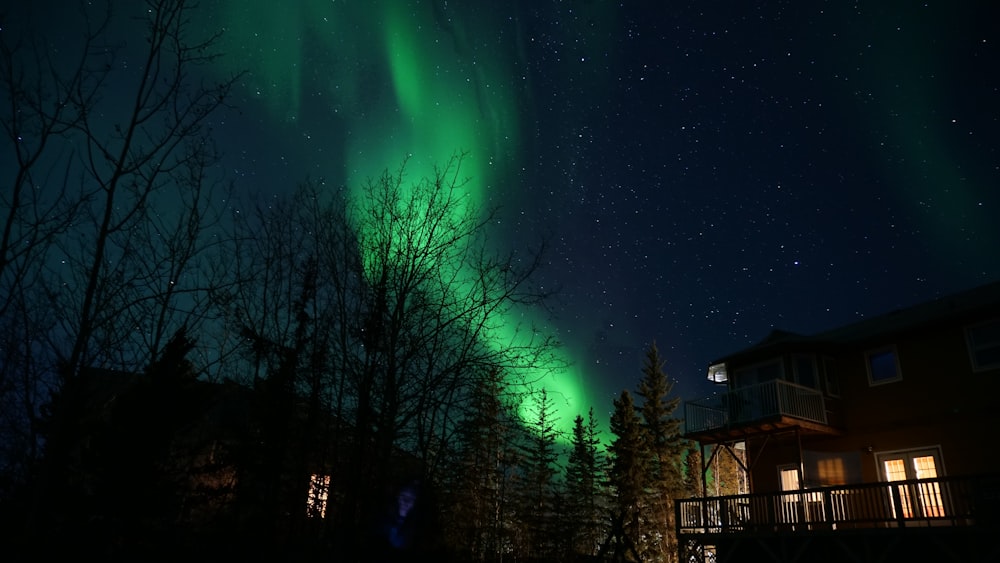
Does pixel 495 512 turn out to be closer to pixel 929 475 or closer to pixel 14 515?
pixel 929 475

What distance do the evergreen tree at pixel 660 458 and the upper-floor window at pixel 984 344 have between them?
89.0 feet

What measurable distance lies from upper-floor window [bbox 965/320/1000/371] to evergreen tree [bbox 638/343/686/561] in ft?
89.0

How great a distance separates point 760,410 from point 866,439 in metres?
3.44

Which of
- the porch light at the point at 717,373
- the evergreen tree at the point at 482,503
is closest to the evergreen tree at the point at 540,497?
the evergreen tree at the point at 482,503

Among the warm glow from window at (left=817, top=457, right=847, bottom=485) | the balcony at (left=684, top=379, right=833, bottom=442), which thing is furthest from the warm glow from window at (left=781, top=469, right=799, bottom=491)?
the balcony at (left=684, top=379, right=833, bottom=442)

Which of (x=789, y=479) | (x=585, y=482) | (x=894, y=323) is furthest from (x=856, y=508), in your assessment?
(x=585, y=482)

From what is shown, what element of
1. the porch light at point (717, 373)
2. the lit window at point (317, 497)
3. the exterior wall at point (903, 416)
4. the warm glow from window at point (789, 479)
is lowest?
the lit window at point (317, 497)

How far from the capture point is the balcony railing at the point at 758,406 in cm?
1928

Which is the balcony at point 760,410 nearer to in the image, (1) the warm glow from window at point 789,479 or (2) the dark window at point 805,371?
(2) the dark window at point 805,371

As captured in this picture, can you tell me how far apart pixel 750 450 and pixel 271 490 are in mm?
17166

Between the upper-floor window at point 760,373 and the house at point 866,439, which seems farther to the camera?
the upper-floor window at point 760,373

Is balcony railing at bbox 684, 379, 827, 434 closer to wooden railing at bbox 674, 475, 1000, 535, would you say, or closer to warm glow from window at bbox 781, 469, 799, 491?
warm glow from window at bbox 781, 469, 799, 491

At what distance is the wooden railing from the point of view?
1363 cm

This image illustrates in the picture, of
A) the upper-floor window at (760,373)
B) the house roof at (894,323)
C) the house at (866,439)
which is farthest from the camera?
the upper-floor window at (760,373)
